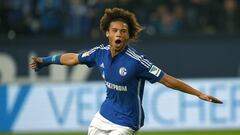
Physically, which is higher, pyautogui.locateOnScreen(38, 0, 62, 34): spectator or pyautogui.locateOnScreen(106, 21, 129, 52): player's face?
pyautogui.locateOnScreen(38, 0, 62, 34): spectator

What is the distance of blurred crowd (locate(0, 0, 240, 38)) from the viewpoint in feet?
50.9

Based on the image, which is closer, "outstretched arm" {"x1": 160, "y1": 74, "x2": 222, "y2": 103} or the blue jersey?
"outstretched arm" {"x1": 160, "y1": 74, "x2": 222, "y2": 103}

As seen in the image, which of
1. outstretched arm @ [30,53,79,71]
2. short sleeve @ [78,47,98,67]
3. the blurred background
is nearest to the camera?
short sleeve @ [78,47,98,67]

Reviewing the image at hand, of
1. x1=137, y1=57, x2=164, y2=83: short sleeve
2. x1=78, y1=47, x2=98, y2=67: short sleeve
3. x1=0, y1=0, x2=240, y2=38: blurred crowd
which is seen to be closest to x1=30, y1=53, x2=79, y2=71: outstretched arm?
x1=78, y1=47, x2=98, y2=67: short sleeve

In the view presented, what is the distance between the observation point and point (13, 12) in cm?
1567

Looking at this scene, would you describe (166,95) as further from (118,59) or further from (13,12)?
(118,59)

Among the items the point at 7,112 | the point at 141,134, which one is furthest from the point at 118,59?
the point at 7,112

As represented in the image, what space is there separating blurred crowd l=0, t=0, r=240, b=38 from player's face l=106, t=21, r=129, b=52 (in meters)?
7.42

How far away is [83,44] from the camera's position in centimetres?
1588

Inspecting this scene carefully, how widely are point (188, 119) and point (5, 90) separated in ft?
11.9

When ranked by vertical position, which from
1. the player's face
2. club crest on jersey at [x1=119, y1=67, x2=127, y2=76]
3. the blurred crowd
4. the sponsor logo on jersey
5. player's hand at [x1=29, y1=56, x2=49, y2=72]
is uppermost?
the blurred crowd

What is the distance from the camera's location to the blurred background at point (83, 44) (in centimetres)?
1516

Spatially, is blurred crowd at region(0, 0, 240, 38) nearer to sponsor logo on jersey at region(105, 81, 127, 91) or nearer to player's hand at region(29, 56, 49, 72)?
player's hand at region(29, 56, 49, 72)

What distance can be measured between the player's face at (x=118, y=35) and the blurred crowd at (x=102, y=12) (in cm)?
742
